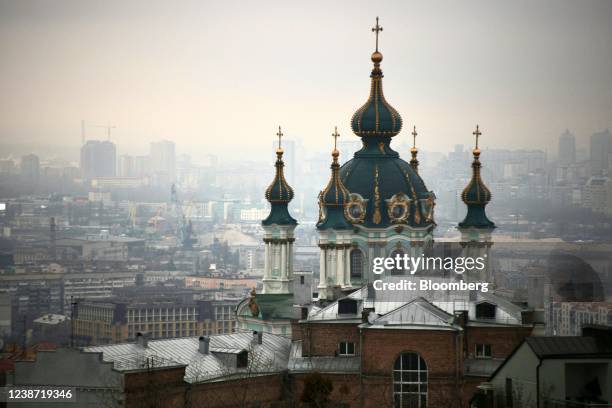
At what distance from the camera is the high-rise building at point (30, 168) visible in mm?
103812

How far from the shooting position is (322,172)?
10600 centimetres

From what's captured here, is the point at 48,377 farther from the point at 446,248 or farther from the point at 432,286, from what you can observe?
the point at 446,248

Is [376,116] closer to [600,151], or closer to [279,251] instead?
[279,251]

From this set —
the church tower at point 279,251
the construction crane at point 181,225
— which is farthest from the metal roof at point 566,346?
the construction crane at point 181,225

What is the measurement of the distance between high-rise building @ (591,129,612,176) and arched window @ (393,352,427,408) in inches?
990

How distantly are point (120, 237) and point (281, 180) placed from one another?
7060cm

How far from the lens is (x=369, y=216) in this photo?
53.2 metres

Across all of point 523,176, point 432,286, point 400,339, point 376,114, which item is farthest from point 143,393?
point 523,176

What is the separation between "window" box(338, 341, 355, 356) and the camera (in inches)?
1585

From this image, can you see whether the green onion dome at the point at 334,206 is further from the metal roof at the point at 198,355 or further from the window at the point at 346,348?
the window at the point at 346,348

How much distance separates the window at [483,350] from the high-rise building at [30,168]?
68.2m

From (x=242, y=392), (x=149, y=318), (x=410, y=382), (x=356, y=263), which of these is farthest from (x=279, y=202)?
(x=149, y=318)

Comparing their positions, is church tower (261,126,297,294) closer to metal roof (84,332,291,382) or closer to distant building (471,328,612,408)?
metal roof (84,332,291,382)

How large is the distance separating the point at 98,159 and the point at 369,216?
6417 cm
